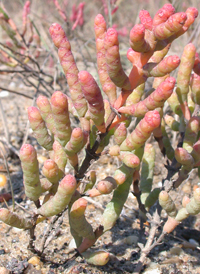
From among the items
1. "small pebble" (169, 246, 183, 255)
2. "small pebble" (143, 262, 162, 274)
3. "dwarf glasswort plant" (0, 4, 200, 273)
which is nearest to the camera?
"dwarf glasswort plant" (0, 4, 200, 273)

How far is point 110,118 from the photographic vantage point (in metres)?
0.99

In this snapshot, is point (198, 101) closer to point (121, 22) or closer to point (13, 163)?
point (13, 163)

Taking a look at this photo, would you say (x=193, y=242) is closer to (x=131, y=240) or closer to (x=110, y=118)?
(x=131, y=240)

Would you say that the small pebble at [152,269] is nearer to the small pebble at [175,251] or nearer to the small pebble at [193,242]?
the small pebble at [175,251]

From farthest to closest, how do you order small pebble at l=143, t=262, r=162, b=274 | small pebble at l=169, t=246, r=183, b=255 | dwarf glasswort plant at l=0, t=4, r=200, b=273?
small pebble at l=169, t=246, r=183, b=255, small pebble at l=143, t=262, r=162, b=274, dwarf glasswort plant at l=0, t=4, r=200, b=273

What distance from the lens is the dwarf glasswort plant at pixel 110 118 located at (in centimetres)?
79

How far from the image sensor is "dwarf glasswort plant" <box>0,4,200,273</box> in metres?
0.79

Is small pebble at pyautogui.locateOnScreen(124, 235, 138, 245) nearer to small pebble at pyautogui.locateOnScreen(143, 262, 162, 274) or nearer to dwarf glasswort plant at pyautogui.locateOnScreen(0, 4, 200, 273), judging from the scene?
small pebble at pyautogui.locateOnScreen(143, 262, 162, 274)

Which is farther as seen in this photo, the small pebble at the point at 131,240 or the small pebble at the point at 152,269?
the small pebble at the point at 131,240

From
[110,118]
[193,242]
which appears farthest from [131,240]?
[110,118]

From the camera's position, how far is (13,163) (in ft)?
6.96

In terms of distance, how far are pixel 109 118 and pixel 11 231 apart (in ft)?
3.04

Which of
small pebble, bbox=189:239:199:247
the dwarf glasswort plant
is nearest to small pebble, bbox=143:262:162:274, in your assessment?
the dwarf glasswort plant

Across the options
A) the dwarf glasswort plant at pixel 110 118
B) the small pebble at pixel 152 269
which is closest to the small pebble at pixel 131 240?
the small pebble at pixel 152 269
